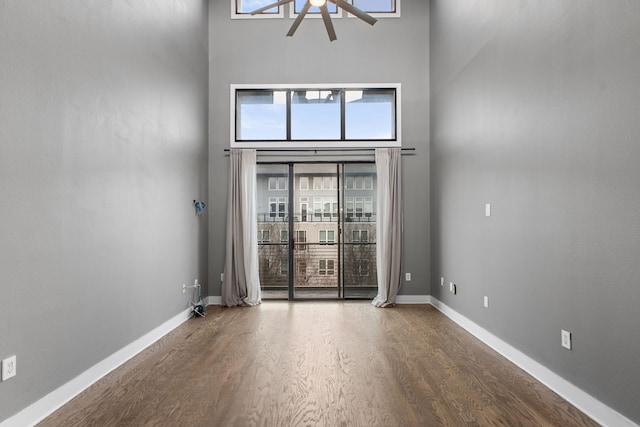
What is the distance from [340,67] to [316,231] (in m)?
2.50

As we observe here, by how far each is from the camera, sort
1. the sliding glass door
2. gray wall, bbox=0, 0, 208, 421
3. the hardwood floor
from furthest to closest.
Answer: the sliding glass door < the hardwood floor < gray wall, bbox=0, 0, 208, 421

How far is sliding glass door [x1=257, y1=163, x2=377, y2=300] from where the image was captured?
6383 mm

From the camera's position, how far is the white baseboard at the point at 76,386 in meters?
2.37

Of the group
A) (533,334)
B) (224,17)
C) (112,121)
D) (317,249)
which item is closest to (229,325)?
(317,249)

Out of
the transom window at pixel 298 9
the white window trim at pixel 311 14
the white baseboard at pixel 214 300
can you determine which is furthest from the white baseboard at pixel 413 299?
the white window trim at pixel 311 14

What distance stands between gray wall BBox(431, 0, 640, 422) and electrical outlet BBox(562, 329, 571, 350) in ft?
0.21

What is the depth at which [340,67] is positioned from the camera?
6.30 meters

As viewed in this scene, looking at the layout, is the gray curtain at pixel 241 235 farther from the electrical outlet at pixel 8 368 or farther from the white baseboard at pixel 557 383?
the electrical outlet at pixel 8 368

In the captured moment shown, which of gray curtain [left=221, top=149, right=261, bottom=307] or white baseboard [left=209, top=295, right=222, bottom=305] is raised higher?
gray curtain [left=221, top=149, right=261, bottom=307]

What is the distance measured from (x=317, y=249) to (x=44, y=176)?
4.28 metres

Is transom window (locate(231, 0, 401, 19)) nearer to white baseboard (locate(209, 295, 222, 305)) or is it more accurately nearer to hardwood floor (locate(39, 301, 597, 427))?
white baseboard (locate(209, 295, 222, 305))

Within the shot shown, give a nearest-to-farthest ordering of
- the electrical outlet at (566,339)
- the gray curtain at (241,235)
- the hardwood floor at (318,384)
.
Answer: the hardwood floor at (318,384) < the electrical outlet at (566,339) < the gray curtain at (241,235)

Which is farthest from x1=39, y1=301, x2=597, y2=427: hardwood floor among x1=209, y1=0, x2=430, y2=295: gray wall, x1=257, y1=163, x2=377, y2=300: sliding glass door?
x1=209, y1=0, x2=430, y2=295: gray wall

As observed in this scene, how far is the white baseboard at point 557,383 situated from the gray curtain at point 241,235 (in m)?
3.08
